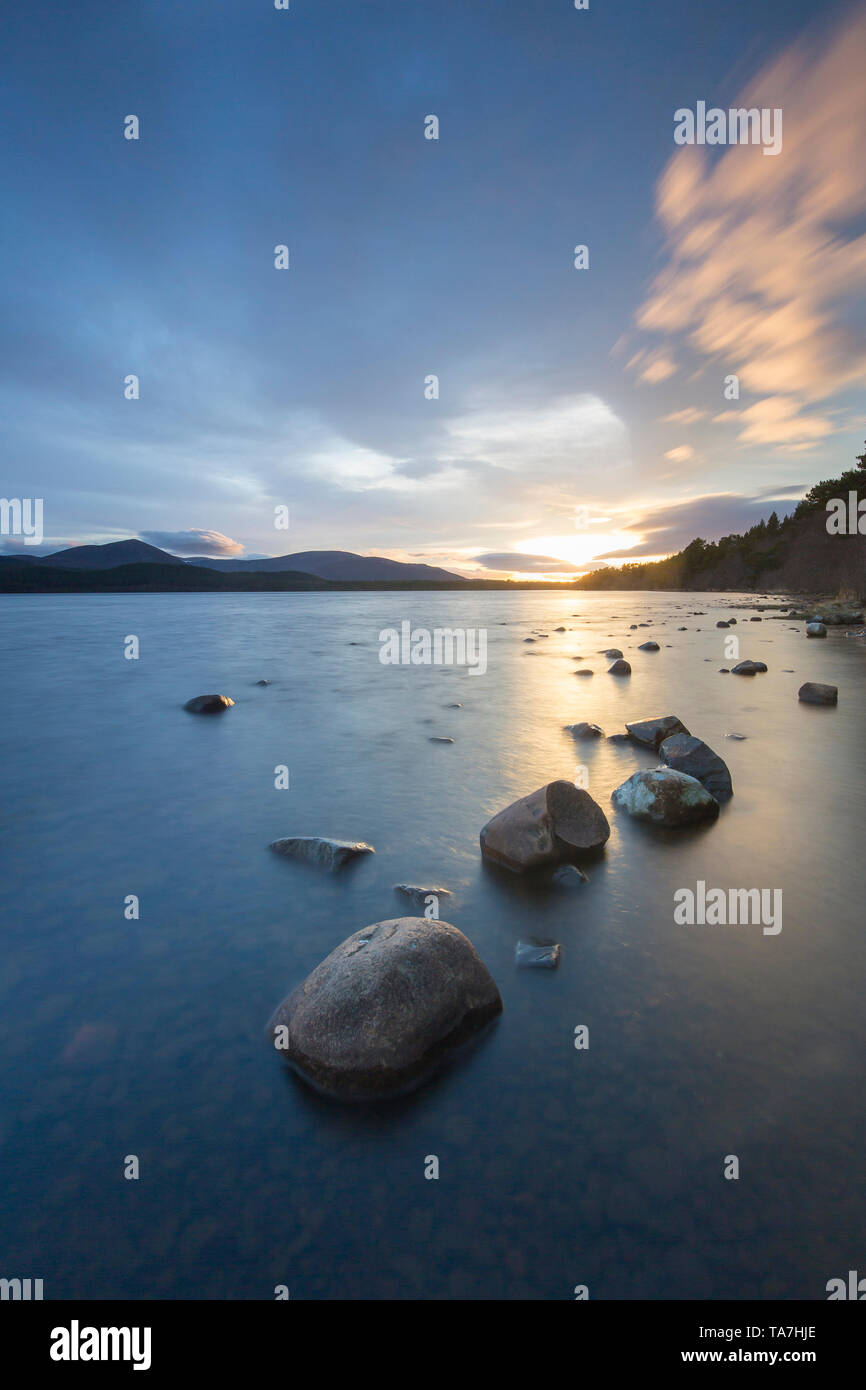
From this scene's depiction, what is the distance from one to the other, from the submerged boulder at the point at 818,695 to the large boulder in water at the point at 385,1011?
665 inches

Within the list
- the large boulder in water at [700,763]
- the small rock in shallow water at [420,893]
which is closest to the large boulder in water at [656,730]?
the large boulder in water at [700,763]

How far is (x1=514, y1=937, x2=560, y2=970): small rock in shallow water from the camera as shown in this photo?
5625mm

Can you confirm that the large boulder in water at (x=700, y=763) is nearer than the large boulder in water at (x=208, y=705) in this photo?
Yes

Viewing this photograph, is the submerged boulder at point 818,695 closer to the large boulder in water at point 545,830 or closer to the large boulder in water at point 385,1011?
the large boulder in water at point 545,830

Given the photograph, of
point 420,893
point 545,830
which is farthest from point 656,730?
point 420,893

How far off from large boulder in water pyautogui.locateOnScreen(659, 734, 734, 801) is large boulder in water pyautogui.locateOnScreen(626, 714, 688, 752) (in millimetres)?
1621

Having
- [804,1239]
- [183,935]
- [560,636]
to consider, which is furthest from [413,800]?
[560,636]

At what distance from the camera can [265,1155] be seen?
377 centimetres

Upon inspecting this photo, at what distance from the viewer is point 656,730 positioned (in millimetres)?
13062

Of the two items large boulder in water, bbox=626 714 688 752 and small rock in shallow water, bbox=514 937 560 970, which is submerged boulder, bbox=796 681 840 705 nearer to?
large boulder in water, bbox=626 714 688 752

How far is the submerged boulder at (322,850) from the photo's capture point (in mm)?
7770

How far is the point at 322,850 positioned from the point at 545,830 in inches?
117

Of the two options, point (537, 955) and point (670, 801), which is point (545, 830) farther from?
point (670, 801)
